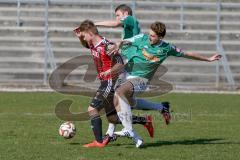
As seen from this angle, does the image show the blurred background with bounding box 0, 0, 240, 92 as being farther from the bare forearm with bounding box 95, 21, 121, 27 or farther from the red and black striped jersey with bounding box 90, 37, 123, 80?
the red and black striped jersey with bounding box 90, 37, 123, 80

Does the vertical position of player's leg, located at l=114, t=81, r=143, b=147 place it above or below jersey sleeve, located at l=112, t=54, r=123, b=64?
below

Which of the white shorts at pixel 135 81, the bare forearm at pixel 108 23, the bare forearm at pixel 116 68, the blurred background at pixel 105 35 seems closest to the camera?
the bare forearm at pixel 116 68

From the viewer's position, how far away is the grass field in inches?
390

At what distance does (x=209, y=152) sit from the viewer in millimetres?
10312

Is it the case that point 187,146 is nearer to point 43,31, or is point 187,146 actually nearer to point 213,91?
point 213,91

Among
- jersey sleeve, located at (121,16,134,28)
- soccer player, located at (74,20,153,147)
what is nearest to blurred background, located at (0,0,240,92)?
jersey sleeve, located at (121,16,134,28)

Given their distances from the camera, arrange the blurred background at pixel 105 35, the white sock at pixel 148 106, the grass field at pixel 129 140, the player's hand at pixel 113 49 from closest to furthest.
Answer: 1. the grass field at pixel 129 140
2. the player's hand at pixel 113 49
3. the white sock at pixel 148 106
4. the blurred background at pixel 105 35

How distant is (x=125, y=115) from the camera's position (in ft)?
36.2

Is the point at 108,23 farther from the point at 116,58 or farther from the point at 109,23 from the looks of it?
the point at 116,58

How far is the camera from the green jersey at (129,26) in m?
11.9

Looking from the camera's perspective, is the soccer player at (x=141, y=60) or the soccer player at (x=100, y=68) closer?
the soccer player at (x=100, y=68)


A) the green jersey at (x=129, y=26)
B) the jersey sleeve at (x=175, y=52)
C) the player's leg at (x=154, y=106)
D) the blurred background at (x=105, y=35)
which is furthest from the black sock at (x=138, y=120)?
the blurred background at (x=105, y=35)

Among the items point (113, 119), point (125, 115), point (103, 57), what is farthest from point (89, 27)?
point (113, 119)

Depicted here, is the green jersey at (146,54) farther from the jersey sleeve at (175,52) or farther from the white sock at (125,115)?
the white sock at (125,115)
